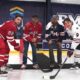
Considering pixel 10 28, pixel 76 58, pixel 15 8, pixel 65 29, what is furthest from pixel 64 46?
pixel 10 28

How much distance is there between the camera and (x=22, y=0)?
663cm

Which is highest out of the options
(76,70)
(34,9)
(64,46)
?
(34,9)

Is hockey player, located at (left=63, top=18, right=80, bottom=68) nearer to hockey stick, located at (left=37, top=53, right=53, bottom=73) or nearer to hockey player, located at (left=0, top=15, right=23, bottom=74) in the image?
hockey stick, located at (left=37, top=53, right=53, bottom=73)

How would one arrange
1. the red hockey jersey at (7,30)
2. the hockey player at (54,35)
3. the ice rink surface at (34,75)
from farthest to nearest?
the hockey player at (54,35) < the ice rink surface at (34,75) < the red hockey jersey at (7,30)

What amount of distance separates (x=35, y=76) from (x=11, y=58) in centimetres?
110

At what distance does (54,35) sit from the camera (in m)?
5.53

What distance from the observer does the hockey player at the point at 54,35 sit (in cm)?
547

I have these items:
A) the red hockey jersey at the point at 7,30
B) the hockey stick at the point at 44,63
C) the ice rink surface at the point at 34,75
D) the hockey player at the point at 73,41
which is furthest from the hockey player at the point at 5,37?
the hockey player at the point at 73,41

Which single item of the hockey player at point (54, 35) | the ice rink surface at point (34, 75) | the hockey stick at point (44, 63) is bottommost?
the ice rink surface at point (34, 75)

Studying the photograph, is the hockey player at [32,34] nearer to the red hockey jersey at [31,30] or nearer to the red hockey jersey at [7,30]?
the red hockey jersey at [31,30]

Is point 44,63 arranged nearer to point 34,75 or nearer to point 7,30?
point 34,75

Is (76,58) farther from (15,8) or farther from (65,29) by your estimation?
(15,8)

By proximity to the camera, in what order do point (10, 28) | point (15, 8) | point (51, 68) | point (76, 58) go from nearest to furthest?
1. point (10, 28)
2. point (51, 68)
3. point (76, 58)
4. point (15, 8)

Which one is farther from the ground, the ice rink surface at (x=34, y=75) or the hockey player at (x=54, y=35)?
the hockey player at (x=54, y=35)
